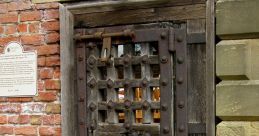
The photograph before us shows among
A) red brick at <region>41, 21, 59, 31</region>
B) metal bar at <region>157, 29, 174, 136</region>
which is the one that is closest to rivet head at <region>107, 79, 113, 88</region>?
metal bar at <region>157, 29, 174, 136</region>

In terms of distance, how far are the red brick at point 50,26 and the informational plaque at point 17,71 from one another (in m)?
0.21

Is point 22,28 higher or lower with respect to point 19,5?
lower

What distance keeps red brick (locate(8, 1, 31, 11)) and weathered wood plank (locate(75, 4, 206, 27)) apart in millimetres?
438

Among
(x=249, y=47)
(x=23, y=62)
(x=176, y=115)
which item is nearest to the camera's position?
(x=249, y=47)

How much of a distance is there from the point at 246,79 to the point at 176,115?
55 centimetres

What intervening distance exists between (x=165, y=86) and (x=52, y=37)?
101 centimetres

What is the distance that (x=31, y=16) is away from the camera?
3.88 meters

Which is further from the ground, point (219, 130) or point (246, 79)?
point (246, 79)

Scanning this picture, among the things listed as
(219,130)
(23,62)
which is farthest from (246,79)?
(23,62)

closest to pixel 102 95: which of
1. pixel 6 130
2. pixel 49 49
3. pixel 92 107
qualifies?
pixel 92 107

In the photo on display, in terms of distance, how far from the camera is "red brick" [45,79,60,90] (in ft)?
12.5

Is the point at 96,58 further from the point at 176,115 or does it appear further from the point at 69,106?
the point at 176,115

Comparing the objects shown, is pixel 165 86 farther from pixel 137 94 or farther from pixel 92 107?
pixel 92 107

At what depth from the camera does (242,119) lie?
10.3 ft
